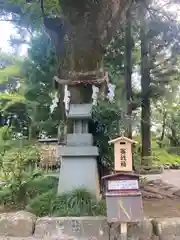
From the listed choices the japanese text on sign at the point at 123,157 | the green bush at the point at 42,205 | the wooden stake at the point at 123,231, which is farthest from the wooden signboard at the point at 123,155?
the green bush at the point at 42,205

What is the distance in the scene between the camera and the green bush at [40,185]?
13.0 feet

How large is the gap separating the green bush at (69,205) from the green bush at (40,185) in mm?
318

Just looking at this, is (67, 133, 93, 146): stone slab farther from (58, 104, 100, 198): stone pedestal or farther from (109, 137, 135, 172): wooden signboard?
(109, 137, 135, 172): wooden signboard

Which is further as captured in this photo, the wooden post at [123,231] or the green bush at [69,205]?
the green bush at [69,205]

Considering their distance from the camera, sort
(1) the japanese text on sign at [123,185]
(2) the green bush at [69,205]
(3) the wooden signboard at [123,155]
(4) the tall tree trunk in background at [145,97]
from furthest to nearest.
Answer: (4) the tall tree trunk in background at [145,97], (2) the green bush at [69,205], (3) the wooden signboard at [123,155], (1) the japanese text on sign at [123,185]

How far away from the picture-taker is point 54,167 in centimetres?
736

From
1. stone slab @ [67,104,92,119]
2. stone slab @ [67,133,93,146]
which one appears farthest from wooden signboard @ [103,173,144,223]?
stone slab @ [67,104,92,119]

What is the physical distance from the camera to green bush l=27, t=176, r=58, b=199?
3.97 metres

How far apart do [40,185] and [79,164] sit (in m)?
0.72

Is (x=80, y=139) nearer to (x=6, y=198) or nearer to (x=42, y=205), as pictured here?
(x=42, y=205)

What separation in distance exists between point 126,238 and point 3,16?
4.97 meters

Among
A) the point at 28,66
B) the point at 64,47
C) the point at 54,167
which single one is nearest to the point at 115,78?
the point at 28,66

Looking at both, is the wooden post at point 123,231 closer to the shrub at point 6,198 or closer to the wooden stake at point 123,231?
the wooden stake at point 123,231

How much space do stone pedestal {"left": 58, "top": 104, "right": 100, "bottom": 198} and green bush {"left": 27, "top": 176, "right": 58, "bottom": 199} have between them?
1.15ft
